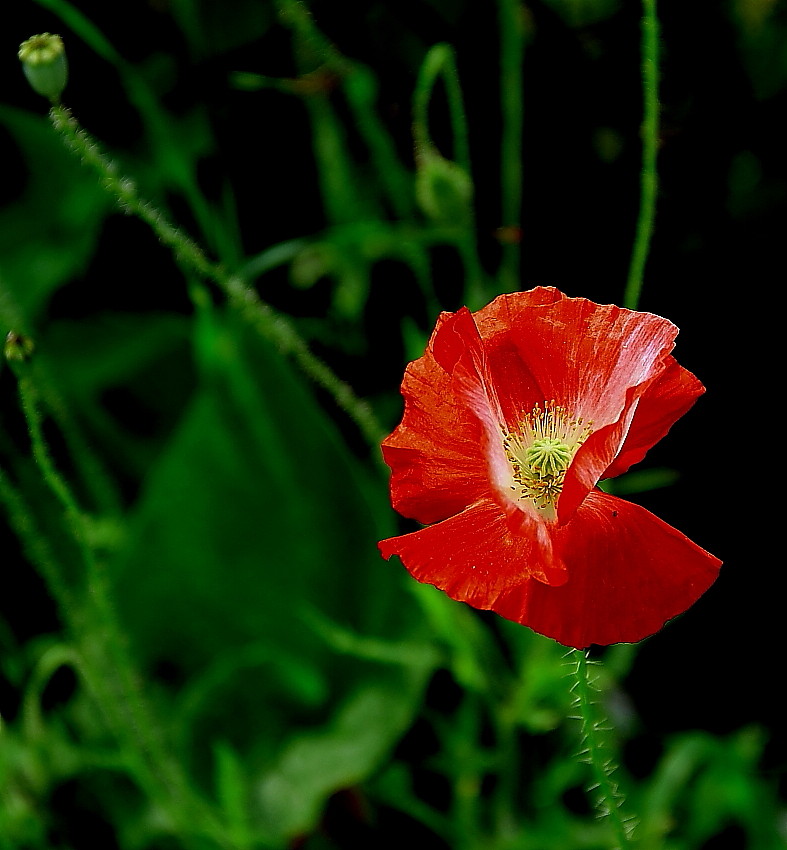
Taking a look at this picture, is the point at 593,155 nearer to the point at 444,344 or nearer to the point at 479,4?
the point at 479,4

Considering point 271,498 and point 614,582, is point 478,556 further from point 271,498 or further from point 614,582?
point 271,498

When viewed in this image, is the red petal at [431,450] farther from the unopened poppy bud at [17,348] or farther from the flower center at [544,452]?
the unopened poppy bud at [17,348]

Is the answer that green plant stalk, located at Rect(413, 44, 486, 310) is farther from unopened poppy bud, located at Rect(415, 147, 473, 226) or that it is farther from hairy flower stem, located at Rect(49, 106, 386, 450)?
hairy flower stem, located at Rect(49, 106, 386, 450)

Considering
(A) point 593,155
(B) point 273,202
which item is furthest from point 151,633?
(A) point 593,155

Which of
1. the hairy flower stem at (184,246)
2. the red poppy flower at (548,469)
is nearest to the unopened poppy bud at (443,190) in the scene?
the hairy flower stem at (184,246)

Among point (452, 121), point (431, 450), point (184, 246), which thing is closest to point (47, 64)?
point (184, 246)

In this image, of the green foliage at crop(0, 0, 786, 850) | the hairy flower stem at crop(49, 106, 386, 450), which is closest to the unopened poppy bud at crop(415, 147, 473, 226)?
the green foliage at crop(0, 0, 786, 850)
